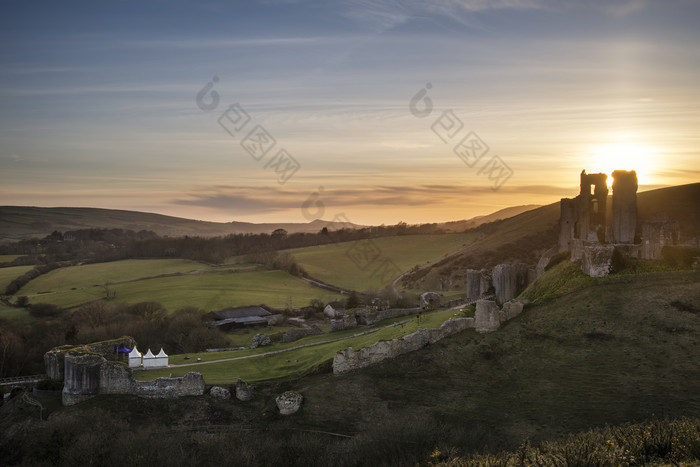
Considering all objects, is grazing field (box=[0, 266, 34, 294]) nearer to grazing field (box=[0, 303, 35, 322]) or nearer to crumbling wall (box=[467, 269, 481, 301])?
grazing field (box=[0, 303, 35, 322])

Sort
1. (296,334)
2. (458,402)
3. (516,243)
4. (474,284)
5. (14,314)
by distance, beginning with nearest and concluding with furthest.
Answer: (458,402) < (474,284) < (296,334) < (14,314) < (516,243)

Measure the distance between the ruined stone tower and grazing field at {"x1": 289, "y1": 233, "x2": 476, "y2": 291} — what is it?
56.5 m

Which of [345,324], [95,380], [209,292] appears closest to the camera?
[95,380]

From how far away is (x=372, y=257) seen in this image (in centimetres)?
12369

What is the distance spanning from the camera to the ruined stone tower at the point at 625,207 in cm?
4269

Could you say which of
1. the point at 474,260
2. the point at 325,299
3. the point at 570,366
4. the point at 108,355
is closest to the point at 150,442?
the point at 108,355

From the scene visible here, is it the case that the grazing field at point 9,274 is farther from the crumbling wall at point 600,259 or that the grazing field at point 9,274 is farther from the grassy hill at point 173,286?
the crumbling wall at point 600,259

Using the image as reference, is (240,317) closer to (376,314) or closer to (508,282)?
(376,314)

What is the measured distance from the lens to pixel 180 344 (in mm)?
57688

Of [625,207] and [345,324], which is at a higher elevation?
[625,207]

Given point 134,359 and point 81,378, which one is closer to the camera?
point 81,378

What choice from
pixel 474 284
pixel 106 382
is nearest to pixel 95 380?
pixel 106 382

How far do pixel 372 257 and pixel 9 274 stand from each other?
64.6 m

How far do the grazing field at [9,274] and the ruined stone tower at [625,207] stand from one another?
83.1 m
